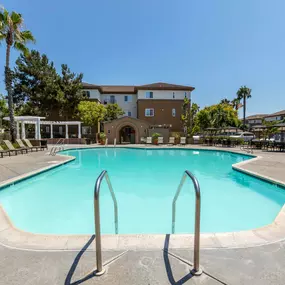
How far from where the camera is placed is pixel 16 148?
16.5 meters

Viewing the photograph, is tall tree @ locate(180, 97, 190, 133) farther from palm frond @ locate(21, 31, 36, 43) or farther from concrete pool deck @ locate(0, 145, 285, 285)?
concrete pool deck @ locate(0, 145, 285, 285)

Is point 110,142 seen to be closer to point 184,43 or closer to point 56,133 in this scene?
point 56,133

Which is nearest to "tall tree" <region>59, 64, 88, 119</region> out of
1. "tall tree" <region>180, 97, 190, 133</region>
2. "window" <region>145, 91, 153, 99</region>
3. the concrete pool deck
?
"window" <region>145, 91, 153, 99</region>

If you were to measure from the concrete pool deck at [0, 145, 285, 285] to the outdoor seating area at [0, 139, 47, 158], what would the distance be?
14131 mm

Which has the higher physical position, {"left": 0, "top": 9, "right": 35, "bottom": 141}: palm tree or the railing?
{"left": 0, "top": 9, "right": 35, "bottom": 141}: palm tree

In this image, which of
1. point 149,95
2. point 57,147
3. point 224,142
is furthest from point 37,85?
point 224,142

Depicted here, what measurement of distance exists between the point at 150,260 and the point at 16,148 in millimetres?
18047

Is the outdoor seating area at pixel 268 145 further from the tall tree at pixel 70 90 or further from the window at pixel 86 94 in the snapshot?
the window at pixel 86 94

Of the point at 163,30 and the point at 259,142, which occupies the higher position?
the point at 163,30

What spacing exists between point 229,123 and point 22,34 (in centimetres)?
4010

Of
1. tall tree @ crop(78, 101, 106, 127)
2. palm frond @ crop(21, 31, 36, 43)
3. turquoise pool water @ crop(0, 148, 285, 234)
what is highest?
palm frond @ crop(21, 31, 36, 43)

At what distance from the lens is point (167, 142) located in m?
28.4

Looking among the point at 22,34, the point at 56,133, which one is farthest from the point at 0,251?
the point at 56,133

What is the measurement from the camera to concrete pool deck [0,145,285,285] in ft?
7.27
